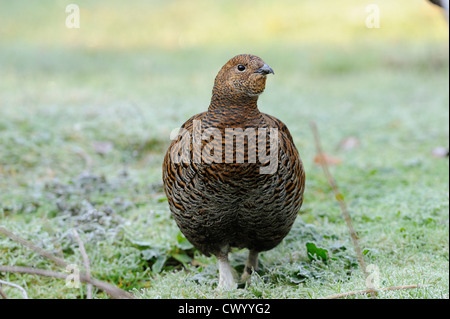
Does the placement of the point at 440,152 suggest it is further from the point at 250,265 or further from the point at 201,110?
the point at 250,265

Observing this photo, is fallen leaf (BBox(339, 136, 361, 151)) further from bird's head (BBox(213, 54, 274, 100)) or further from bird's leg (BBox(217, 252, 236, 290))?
bird's head (BBox(213, 54, 274, 100))

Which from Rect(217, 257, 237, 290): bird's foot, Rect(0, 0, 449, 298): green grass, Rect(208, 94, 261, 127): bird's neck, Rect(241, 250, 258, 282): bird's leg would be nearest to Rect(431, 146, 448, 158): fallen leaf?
Rect(0, 0, 449, 298): green grass

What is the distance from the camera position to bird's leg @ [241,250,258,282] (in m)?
3.04

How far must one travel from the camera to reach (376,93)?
7801mm

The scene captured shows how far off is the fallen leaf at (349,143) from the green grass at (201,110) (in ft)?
0.28

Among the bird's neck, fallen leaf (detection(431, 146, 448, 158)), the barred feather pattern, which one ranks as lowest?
fallen leaf (detection(431, 146, 448, 158))

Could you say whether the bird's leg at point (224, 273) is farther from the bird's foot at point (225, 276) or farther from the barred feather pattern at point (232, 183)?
the barred feather pattern at point (232, 183)

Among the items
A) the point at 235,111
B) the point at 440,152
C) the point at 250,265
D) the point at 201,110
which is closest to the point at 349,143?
the point at 440,152

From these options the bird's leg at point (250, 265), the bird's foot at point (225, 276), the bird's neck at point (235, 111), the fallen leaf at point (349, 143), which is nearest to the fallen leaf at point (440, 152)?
the fallen leaf at point (349, 143)

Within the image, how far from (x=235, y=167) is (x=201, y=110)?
386cm

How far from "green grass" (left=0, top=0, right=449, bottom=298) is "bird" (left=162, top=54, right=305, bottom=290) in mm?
404

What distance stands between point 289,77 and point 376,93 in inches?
63.3

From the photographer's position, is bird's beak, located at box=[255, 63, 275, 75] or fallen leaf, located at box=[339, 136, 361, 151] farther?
fallen leaf, located at box=[339, 136, 361, 151]

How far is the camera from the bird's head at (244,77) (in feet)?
7.95
